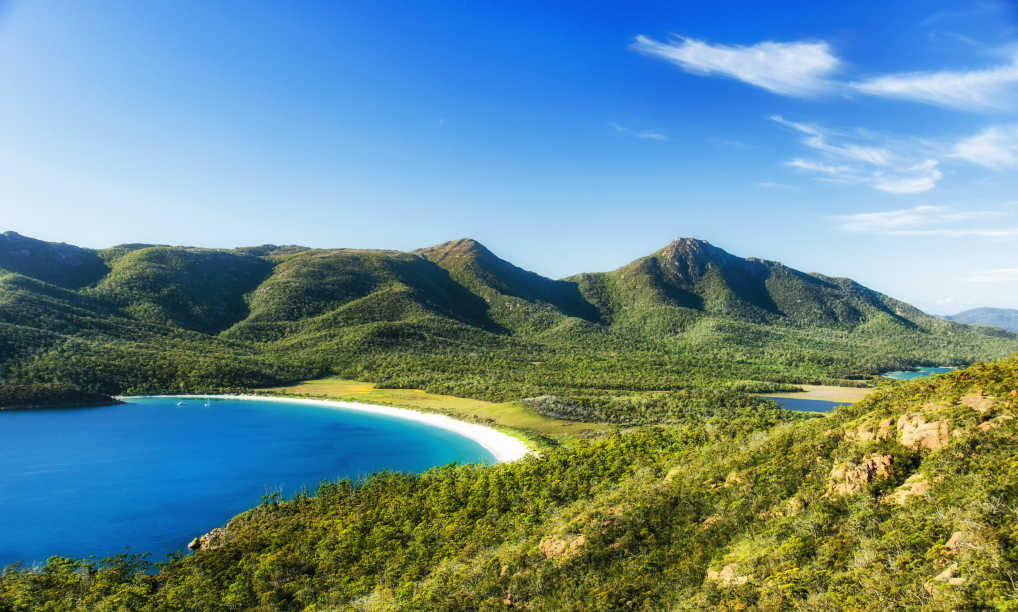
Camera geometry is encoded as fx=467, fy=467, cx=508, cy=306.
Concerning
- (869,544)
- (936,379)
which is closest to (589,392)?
(936,379)

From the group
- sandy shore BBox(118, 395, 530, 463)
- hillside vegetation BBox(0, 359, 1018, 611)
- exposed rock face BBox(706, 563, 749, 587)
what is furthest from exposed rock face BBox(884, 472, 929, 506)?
sandy shore BBox(118, 395, 530, 463)

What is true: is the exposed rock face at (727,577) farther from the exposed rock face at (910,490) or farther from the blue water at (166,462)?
the blue water at (166,462)

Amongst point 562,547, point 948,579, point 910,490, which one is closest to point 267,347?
point 562,547

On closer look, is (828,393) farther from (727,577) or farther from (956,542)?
(956,542)

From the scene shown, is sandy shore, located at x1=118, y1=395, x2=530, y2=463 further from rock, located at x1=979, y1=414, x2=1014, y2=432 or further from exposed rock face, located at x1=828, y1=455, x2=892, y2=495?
rock, located at x1=979, y1=414, x2=1014, y2=432

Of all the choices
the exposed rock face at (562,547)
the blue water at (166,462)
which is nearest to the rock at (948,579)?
the exposed rock face at (562,547)
